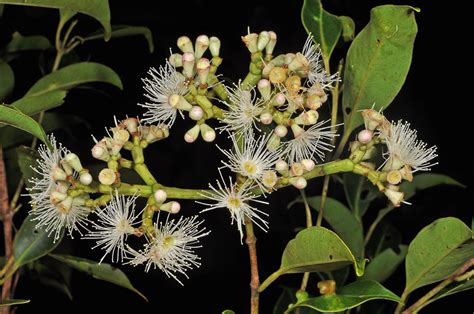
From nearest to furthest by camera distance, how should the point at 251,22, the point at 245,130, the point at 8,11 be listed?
the point at 245,130, the point at 8,11, the point at 251,22

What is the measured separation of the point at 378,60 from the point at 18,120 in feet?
1.47

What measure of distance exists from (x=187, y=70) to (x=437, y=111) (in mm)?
1016

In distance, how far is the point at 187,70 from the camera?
36.9 inches

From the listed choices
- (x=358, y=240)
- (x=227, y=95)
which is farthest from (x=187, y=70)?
(x=358, y=240)

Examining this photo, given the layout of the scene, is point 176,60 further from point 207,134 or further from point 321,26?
point 321,26

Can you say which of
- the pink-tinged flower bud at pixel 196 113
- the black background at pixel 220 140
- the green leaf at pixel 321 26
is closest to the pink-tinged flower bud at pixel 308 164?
the pink-tinged flower bud at pixel 196 113

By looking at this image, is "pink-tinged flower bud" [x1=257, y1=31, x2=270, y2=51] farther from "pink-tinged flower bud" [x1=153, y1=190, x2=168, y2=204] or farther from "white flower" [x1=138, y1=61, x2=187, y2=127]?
"pink-tinged flower bud" [x1=153, y1=190, x2=168, y2=204]

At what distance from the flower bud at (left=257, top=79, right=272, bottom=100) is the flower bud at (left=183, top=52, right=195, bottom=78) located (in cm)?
8

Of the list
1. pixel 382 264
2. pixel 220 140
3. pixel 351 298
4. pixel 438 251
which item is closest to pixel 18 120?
pixel 351 298

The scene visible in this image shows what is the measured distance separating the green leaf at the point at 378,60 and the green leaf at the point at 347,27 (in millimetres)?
112

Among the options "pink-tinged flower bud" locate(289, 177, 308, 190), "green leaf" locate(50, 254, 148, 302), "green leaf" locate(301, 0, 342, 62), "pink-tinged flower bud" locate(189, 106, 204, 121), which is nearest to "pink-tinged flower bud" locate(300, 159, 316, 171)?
"pink-tinged flower bud" locate(289, 177, 308, 190)

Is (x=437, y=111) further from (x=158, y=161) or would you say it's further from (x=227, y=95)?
(x=227, y=95)

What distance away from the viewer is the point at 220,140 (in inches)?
70.5

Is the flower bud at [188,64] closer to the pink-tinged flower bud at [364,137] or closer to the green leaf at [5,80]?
the pink-tinged flower bud at [364,137]
